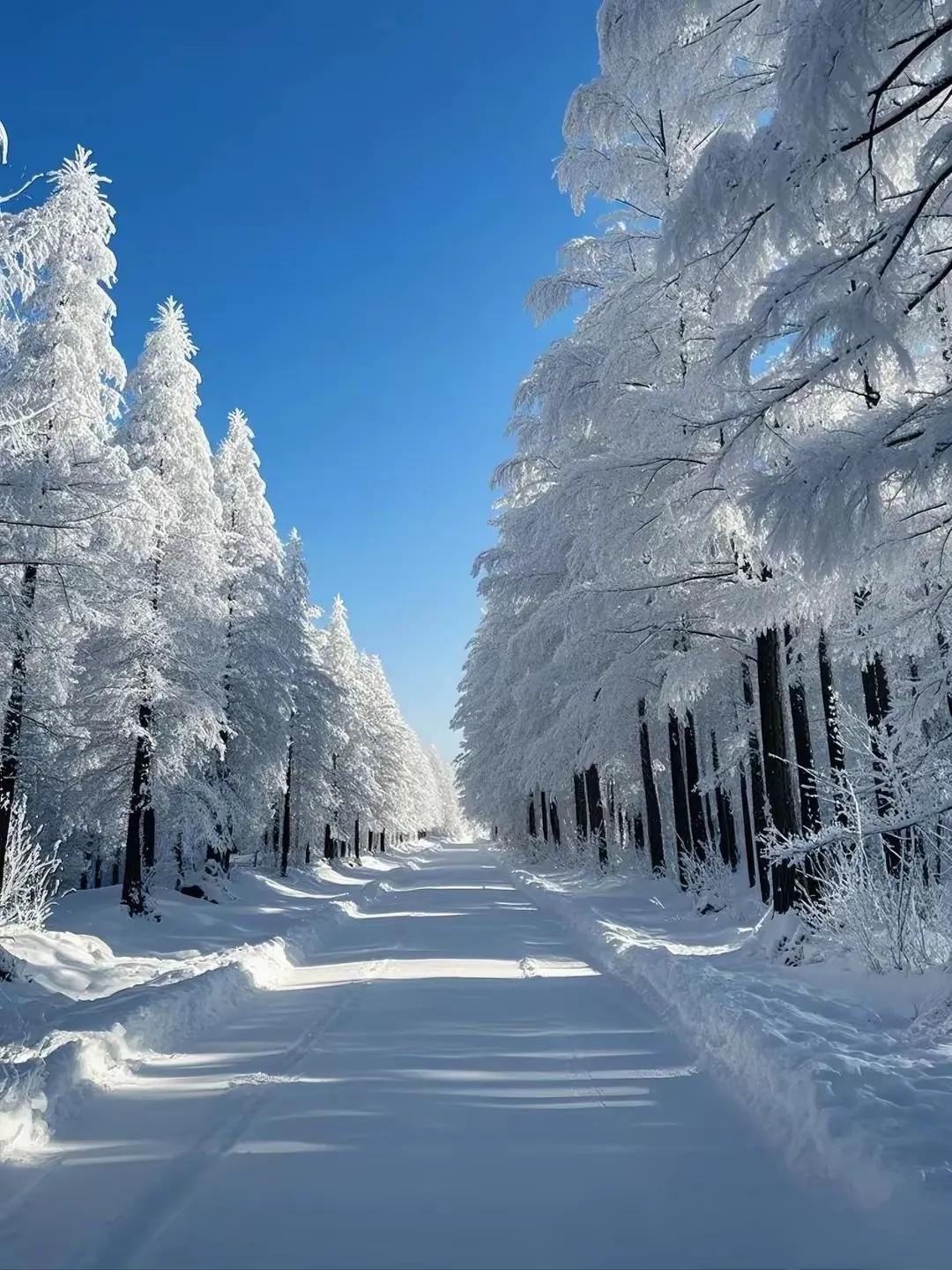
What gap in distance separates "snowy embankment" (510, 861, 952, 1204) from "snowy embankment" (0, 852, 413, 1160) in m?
4.14

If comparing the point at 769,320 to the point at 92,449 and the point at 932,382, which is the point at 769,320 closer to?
the point at 932,382

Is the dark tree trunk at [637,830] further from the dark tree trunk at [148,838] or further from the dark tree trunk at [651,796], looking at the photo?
the dark tree trunk at [148,838]

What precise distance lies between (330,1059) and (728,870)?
39.3ft

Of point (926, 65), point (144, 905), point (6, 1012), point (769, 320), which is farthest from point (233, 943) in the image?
point (926, 65)

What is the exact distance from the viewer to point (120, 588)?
42.7ft

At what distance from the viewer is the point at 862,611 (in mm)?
8750

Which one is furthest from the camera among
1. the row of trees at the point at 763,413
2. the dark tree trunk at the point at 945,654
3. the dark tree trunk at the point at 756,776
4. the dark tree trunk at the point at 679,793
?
the dark tree trunk at the point at 679,793

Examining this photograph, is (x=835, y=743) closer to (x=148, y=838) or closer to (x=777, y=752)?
(x=777, y=752)

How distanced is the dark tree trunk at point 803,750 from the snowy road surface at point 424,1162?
4641 mm

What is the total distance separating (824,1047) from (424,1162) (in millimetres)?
2815

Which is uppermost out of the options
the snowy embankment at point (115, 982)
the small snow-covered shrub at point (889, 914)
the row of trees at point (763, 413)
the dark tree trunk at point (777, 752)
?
the row of trees at point (763, 413)

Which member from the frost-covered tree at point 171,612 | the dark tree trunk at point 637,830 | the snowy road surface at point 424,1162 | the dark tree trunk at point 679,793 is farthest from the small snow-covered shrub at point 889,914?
the dark tree trunk at point 637,830

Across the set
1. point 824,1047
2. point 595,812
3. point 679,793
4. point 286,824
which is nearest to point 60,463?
point 824,1047

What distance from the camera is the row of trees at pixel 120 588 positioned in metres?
10.6
